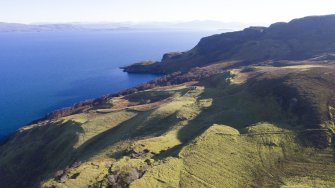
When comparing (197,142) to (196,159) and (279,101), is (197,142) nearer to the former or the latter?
(196,159)

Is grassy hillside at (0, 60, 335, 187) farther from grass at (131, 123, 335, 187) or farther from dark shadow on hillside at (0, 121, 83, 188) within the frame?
dark shadow on hillside at (0, 121, 83, 188)

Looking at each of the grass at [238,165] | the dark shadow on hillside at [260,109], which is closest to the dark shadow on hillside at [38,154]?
the dark shadow on hillside at [260,109]

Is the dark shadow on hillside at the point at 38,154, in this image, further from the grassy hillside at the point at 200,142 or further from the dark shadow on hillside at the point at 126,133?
the dark shadow on hillside at the point at 126,133

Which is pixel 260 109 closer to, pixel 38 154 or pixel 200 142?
pixel 200 142

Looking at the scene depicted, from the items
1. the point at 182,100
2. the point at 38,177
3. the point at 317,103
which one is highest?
the point at 317,103

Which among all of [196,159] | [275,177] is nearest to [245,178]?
[275,177]

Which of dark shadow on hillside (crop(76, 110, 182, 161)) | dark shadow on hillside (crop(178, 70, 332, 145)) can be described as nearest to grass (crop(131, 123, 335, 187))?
dark shadow on hillside (crop(178, 70, 332, 145))
